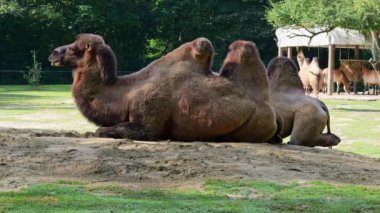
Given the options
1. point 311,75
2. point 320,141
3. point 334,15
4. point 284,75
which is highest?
point 334,15

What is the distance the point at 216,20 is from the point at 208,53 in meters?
40.2

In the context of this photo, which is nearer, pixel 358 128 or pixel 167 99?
pixel 167 99

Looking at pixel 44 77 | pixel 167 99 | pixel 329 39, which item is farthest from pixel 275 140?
pixel 44 77

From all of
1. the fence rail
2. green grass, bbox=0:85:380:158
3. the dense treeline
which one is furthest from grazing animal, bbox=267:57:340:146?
the dense treeline

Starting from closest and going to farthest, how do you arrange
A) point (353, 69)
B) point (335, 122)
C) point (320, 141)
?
point (320, 141) → point (335, 122) → point (353, 69)

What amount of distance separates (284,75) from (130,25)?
36.4m

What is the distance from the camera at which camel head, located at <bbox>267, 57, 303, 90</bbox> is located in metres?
8.74

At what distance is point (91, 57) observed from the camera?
7.99 m

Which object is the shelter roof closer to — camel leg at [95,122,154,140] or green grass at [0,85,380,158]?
green grass at [0,85,380,158]

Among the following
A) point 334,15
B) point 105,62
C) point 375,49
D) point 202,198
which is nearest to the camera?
point 202,198

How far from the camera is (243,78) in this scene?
7789 mm

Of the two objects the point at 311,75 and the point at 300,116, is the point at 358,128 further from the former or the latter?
the point at 311,75

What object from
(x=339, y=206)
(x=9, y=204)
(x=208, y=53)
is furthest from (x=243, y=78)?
(x=9, y=204)

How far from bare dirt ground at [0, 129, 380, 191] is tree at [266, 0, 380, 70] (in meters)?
21.6
